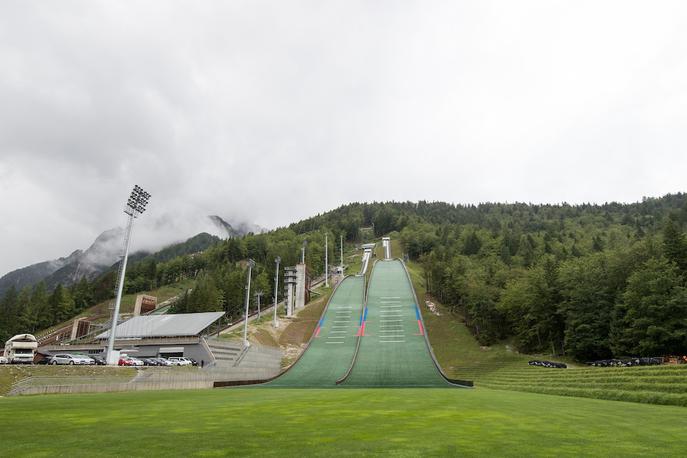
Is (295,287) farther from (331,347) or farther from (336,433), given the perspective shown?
(336,433)

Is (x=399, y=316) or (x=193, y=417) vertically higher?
(x=399, y=316)

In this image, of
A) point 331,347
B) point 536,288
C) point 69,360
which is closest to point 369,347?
point 331,347

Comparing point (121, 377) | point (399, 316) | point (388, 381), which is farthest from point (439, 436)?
point (399, 316)

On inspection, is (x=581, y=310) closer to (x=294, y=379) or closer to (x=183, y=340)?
(x=294, y=379)

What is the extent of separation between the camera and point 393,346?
5094 cm

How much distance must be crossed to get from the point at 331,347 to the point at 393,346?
769 centimetres

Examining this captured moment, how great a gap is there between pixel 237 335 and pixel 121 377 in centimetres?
2983

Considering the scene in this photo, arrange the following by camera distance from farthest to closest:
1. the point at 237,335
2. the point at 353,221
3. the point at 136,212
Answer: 1. the point at 353,221
2. the point at 237,335
3. the point at 136,212

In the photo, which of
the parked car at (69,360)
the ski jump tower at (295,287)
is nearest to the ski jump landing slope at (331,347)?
the ski jump tower at (295,287)

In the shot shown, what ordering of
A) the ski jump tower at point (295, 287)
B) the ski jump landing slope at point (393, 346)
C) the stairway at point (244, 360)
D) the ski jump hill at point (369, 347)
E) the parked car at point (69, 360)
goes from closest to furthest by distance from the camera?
the parked car at point (69, 360) → the ski jump landing slope at point (393, 346) → the ski jump hill at point (369, 347) → the stairway at point (244, 360) → the ski jump tower at point (295, 287)

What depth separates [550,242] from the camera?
98250 mm

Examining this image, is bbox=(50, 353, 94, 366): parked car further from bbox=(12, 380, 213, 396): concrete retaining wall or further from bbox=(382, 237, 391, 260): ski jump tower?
bbox=(382, 237, 391, 260): ski jump tower

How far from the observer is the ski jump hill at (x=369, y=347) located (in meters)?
38.9

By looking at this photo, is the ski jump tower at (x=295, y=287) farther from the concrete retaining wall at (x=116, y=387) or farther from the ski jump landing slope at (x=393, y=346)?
the concrete retaining wall at (x=116, y=387)
